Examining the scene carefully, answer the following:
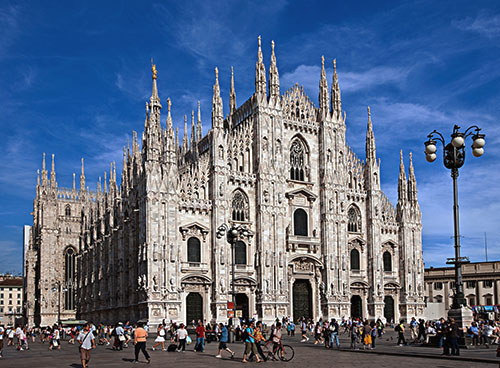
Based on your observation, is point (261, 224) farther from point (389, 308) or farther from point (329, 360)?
point (329, 360)

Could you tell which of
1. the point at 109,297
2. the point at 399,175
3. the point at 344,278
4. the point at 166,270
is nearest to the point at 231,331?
the point at 166,270

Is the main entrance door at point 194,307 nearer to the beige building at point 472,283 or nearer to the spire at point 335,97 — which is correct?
the spire at point 335,97

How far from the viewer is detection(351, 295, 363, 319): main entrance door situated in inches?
2356

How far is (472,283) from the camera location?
80938mm

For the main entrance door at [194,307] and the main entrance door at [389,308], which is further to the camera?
the main entrance door at [389,308]

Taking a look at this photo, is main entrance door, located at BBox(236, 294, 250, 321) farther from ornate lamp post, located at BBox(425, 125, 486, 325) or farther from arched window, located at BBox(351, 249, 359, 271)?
ornate lamp post, located at BBox(425, 125, 486, 325)

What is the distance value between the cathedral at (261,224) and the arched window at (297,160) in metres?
0.14

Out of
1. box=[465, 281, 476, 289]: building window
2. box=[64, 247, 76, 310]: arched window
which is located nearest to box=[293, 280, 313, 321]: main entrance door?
box=[465, 281, 476, 289]: building window

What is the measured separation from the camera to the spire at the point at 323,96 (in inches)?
2378

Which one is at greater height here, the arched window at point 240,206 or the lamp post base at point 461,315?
the arched window at point 240,206

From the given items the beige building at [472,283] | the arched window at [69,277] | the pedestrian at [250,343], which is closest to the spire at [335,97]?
the beige building at [472,283]

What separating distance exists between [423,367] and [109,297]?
44.5m

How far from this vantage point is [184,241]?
50906mm

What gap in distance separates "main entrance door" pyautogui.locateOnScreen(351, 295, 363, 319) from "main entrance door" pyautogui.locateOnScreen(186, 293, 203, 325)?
54.4 ft
